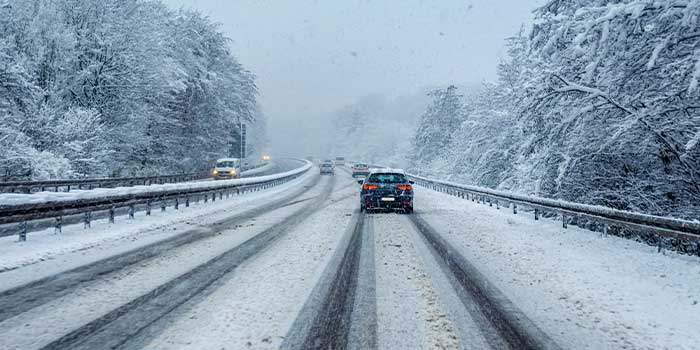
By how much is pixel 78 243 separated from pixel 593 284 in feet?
30.4

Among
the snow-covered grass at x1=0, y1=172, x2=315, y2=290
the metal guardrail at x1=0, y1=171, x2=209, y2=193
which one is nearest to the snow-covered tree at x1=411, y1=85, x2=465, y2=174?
the metal guardrail at x1=0, y1=171, x2=209, y2=193

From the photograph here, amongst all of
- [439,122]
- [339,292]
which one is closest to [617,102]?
[339,292]

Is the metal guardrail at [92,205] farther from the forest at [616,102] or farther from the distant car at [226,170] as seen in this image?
the distant car at [226,170]

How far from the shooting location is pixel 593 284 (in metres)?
6.23

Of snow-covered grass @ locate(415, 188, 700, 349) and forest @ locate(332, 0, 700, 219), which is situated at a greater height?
forest @ locate(332, 0, 700, 219)

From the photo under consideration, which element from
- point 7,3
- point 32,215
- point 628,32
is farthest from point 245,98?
point 628,32

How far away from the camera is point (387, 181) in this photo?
16.0m

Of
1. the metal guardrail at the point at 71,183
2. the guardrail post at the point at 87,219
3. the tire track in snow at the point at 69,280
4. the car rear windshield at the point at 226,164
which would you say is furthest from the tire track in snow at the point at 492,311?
the car rear windshield at the point at 226,164

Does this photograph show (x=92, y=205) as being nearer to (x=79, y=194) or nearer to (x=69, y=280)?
(x=79, y=194)

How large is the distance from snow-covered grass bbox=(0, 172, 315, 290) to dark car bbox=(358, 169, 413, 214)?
515cm

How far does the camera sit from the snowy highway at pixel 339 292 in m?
4.06

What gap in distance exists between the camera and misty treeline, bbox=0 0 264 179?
2095 cm

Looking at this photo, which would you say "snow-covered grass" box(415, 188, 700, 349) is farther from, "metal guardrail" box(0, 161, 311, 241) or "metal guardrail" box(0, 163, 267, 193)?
"metal guardrail" box(0, 163, 267, 193)

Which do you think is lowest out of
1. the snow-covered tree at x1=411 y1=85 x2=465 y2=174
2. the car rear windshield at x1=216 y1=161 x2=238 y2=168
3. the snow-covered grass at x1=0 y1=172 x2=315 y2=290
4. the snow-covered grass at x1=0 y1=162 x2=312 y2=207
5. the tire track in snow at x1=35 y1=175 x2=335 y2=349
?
the snow-covered grass at x1=0 y1=172 x2=315 y2=290
